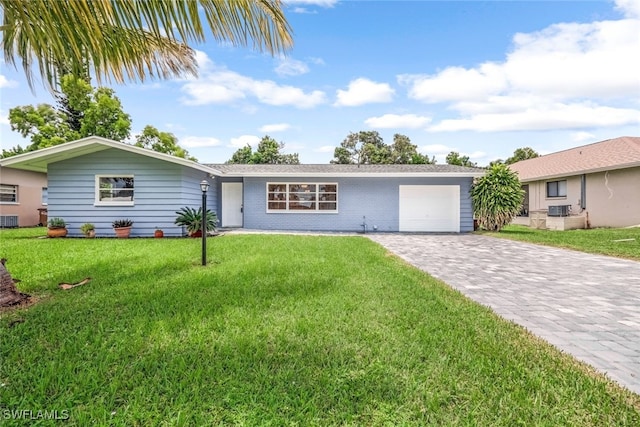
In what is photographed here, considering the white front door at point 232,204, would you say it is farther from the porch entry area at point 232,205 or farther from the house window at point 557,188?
the house window at point 557,188

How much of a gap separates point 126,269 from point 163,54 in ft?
12.4

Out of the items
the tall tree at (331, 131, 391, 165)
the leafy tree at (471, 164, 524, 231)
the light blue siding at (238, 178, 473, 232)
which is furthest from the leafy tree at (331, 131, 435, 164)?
the leafy tree at (471, 164, 524, 231)

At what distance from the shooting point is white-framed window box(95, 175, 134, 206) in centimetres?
1196

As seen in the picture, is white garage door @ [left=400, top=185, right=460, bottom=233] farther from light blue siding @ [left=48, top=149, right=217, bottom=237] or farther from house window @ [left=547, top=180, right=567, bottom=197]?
light blue siding @ [left=48, top=149, right=217, bottom=237]

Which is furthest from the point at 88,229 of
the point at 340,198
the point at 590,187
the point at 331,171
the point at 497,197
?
the point at 590,187

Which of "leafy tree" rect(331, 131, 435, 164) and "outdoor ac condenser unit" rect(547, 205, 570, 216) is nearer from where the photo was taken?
"outdoor ac condenser unit" rect(547, 205, 570, 216)

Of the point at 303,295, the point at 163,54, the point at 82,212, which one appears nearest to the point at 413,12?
the point at 163,54

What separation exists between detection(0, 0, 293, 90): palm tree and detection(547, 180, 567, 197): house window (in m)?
19.4

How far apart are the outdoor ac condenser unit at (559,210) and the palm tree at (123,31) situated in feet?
58.0

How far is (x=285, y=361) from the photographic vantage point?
2.59 meters

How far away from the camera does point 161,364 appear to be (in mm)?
2508

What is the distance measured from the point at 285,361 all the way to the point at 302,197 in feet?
41.4

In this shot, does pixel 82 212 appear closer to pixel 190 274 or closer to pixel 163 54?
pixel 190 274

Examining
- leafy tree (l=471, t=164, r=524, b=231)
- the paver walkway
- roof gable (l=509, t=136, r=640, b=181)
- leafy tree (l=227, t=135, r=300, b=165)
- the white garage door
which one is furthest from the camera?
leafy tree (l=227, t=135, r=300, b=165)
